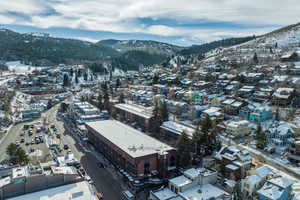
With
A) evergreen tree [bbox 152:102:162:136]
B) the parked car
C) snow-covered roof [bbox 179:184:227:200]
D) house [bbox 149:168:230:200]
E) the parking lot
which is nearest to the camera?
snow-covered roof [bbox 179:184:227:200]

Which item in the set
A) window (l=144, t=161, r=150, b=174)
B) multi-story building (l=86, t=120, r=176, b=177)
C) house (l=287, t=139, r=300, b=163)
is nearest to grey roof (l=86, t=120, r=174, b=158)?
multi-story building (l=86, t=120, r=176, b=177)

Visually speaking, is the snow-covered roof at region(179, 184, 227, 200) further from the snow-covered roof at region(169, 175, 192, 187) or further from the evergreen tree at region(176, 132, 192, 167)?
the evergreen tree at region(176, 132, 192, 167)

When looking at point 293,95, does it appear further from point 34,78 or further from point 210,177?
point 34,78

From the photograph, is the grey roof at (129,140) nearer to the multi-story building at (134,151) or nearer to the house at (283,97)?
the multi-story building at (134,151)

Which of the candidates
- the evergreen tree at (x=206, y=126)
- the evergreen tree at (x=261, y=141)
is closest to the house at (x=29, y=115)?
the evergreen tree at (x=206, y=126)

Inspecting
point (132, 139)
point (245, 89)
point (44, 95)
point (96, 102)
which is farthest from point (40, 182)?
point (44, 95)

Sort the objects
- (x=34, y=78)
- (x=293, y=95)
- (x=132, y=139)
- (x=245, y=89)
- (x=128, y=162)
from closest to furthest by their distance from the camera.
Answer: (x=128, y=162) < (x=132, y=139) < (x=293, y=95) < (x=245, y=89) < (x=34, y=78)

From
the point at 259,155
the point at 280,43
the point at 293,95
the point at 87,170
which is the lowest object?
the point at 87,170
